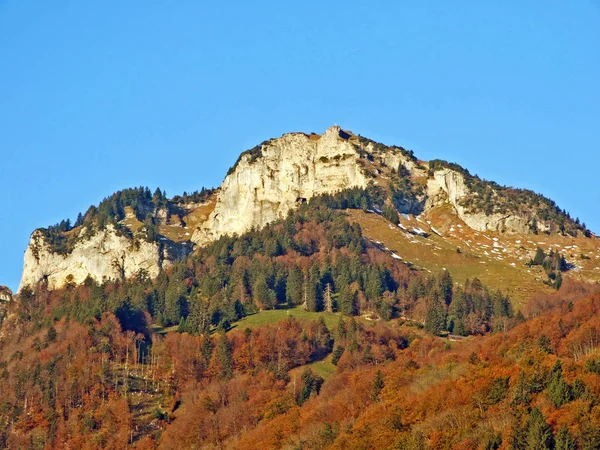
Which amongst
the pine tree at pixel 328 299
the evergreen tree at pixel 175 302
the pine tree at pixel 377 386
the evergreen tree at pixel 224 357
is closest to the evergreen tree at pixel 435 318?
the pine tree at pixel 328 299

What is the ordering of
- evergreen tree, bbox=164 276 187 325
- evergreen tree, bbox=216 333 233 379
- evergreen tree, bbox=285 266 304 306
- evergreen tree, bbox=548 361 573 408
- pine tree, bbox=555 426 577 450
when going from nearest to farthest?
1. pine tree, bbox=555 426 577 450
2. evergreen tree, bbox=548 361 573 408
3. evergreen tree, bbox=216 333 233 379
4. evergreen tree, bbox=285 266 304 306
5. evergreen tree, bbox=164 276 187 325

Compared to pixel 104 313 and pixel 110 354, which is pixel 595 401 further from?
pixel 104 313

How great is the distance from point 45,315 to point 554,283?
300 feet

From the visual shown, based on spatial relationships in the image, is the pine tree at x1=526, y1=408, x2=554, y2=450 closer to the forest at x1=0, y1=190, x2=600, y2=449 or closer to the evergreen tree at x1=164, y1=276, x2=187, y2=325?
the forest at x1=0, y1=190, x2=600, y2=449

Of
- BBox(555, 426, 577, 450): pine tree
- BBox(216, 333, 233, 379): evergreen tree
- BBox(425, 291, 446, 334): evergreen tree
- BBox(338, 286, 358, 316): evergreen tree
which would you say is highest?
BBox(338, 286, 358, 316): evergreen tree

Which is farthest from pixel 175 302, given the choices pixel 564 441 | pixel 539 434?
pixel 564 441

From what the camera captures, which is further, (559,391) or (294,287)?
(294,287)

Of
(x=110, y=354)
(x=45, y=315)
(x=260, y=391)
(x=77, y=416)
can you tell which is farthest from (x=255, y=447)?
(x=45, y=315)

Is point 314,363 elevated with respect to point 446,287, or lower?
lower

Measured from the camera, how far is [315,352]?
157875 mm

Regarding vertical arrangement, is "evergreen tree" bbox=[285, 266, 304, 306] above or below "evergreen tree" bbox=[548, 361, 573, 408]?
above

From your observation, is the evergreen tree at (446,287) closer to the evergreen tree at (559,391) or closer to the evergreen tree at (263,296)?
the evergreen tree at (263,296)

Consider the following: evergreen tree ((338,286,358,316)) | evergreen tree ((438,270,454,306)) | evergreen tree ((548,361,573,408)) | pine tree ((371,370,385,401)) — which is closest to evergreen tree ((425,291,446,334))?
evergreen tree ((438,270,454,306))

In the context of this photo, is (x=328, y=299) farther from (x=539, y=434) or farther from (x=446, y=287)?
(x=539, y=434)
